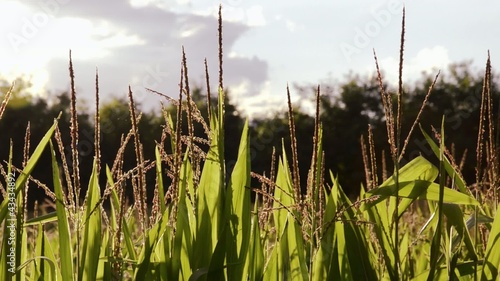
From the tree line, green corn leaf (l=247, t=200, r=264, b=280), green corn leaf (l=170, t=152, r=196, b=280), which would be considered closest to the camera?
green corn leaf (l=170, t=152, r=196, b=280)

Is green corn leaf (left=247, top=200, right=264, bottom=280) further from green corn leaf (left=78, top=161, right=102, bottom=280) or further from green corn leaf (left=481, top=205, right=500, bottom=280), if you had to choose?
green corn leaf (left=481, top=205, right=500, bottom=280)

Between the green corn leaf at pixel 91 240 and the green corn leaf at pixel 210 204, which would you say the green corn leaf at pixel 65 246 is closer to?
the green corn leaf at pixel 91 240

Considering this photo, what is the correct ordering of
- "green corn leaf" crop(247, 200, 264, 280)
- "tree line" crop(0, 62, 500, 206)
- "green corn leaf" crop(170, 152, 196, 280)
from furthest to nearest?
"tree line" crop(0, 62, 500, 206) < "green corn leaf" crop(247, 200, 264, 280) < "green corn leaf" crop(170, 152, 196, 280)

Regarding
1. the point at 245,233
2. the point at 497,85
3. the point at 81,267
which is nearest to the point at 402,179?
the point at 245,233

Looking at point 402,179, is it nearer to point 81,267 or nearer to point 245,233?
point 245,233

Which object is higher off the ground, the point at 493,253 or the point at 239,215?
the point at 239,215

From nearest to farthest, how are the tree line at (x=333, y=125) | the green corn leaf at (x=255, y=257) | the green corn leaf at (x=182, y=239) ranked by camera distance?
the green corn leaf at (x=182, y=239) → the green corn leaf at (x=255, y=257) → the tree line at (x=333, y=125)

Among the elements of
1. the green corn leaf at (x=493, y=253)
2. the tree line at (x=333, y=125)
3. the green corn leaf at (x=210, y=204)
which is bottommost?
the green corn leaf at (x=493, y=253)

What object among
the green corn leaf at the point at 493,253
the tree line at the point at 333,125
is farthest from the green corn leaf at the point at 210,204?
the tree line at the point at 333,125

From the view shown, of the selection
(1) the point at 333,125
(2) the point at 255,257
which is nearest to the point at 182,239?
(2) the point at 255,257

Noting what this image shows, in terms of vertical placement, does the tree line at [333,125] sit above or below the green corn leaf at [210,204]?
above

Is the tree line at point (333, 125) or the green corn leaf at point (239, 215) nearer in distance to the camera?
the green corn leaf at point (239, 215)

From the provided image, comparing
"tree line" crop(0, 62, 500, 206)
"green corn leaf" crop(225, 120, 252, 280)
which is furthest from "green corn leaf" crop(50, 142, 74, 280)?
"tree line" crop(0, 62, 500, 206)

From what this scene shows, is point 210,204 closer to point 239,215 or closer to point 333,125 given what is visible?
point 239,215
